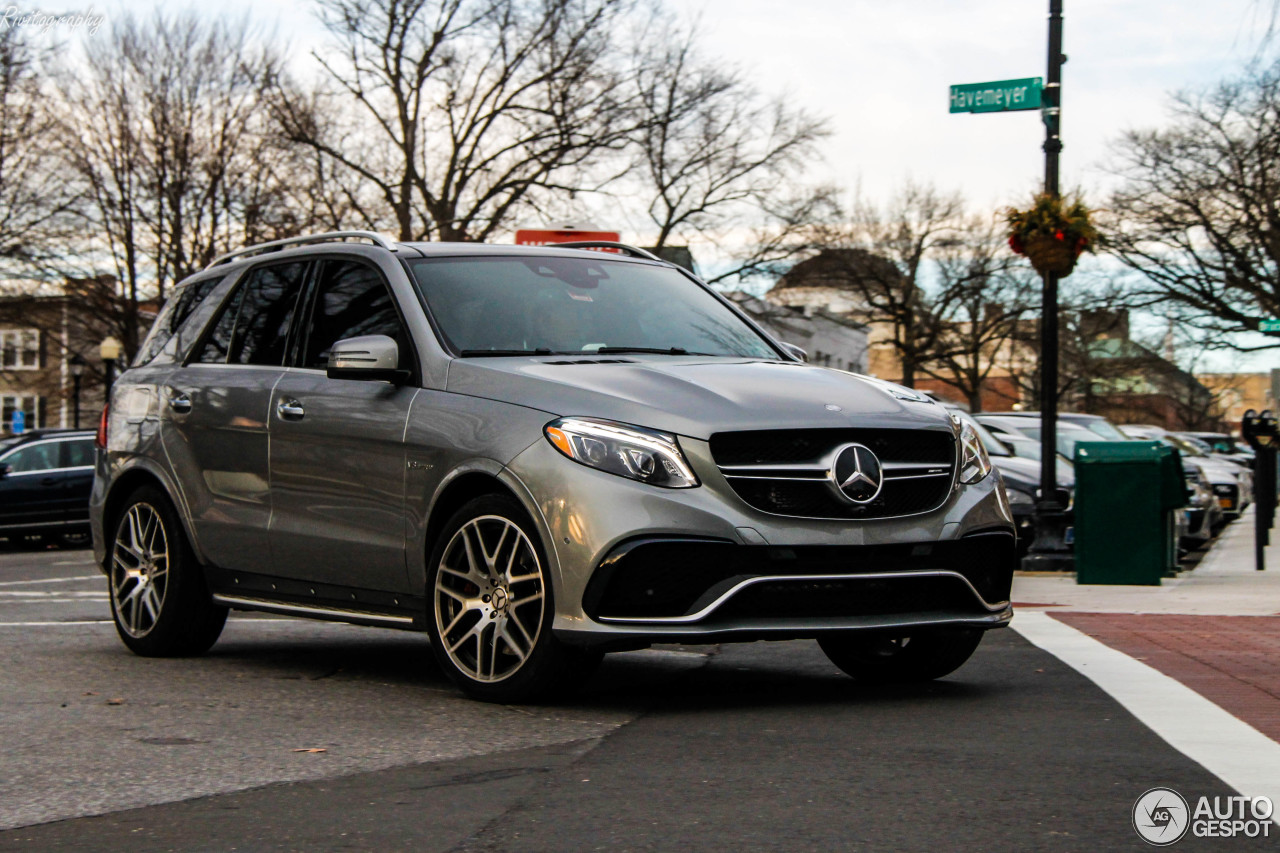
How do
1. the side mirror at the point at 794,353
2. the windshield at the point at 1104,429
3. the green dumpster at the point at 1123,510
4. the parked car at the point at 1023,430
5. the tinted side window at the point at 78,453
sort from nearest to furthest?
the side mirror at the point at 794,353, the green dumpster at the point at 1123,510, the parked car at the point at 1023,430, the windshield at the point at 1104,429, the tinted side window at the point at 78,453

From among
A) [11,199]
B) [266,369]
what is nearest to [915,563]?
[266,369]

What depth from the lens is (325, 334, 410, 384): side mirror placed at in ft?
20.9

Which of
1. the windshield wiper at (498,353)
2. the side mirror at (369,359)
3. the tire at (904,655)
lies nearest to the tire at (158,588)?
the side mirror at (369,359)

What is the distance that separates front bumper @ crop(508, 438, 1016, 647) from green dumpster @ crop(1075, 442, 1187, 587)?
8.31 m

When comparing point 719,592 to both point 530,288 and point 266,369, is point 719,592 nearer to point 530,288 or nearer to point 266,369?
point 530,288

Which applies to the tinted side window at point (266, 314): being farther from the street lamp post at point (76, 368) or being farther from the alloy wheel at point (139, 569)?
the street lamp post at point (76, 368)

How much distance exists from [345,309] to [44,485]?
18098 mm

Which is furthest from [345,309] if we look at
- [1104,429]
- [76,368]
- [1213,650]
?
[76,368]

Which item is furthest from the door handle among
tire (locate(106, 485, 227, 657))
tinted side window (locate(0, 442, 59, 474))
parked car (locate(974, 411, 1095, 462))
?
tinted side window (locate(0, 442, 59, 474))

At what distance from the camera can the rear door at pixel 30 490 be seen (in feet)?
76.6

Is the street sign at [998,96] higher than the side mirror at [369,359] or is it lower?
higher

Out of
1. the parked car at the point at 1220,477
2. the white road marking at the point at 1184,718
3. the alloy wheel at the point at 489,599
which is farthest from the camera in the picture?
the parked car at the point at 1220,477

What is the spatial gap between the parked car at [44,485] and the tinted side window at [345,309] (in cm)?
1748

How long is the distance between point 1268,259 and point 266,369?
127 ft
